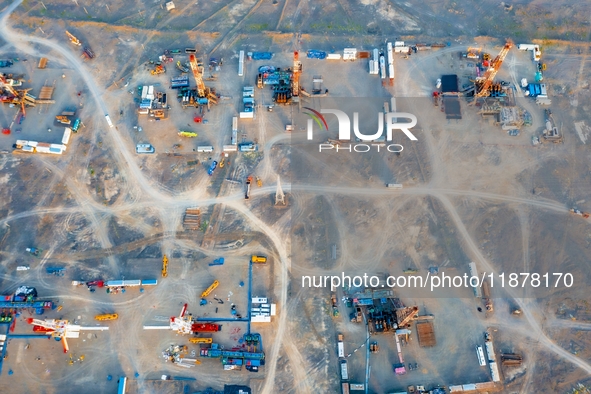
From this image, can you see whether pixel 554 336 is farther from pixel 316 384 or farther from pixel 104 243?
pixel 104 243

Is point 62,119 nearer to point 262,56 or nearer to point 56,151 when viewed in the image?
point 56,151

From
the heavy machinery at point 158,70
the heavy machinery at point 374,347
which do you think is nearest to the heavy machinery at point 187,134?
the heavy machinery at point 158,70

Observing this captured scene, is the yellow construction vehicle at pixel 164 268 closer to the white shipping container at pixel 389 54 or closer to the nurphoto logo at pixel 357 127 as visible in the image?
the nurphoto logo at pixel 357 127

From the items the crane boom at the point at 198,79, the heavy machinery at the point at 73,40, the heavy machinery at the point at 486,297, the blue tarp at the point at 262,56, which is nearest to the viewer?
the heavy machinery at the point at 486,297

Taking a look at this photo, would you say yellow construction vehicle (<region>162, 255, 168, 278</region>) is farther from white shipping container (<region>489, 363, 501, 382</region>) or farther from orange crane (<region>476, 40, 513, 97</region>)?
orange crane (<region>476, 40, 513, 97</region>)

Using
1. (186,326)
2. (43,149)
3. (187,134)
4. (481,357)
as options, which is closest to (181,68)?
(187,134)

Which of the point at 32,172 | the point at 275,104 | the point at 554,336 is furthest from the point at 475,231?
the point at 32,172
